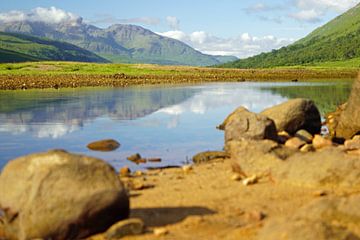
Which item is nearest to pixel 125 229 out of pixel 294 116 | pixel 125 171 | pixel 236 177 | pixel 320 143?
pixel 236 177

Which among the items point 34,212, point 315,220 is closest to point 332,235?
point 315,220

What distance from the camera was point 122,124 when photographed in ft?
124

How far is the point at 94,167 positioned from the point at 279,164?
7.24 m

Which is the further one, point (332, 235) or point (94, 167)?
point (94, 167)

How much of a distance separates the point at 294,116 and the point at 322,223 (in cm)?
1827

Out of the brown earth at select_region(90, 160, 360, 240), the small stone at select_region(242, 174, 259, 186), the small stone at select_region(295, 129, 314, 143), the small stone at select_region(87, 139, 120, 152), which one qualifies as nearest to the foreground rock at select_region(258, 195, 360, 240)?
the brown earth at select_region(90, 160, 360, 240)

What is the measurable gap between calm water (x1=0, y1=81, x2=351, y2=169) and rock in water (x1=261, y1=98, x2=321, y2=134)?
3.27 meters

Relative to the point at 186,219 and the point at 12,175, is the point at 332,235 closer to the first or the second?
the point at 186,219

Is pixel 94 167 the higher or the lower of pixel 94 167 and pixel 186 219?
the higher

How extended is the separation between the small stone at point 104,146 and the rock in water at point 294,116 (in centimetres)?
799

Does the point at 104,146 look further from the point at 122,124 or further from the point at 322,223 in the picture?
the point at 322,223

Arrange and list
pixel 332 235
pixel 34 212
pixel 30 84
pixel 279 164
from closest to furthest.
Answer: pixel 332 235, pixel 34 212, pixel 279 164, pixel 30 84

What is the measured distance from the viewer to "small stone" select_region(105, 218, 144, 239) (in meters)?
13.3

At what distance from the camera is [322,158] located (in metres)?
17.8
